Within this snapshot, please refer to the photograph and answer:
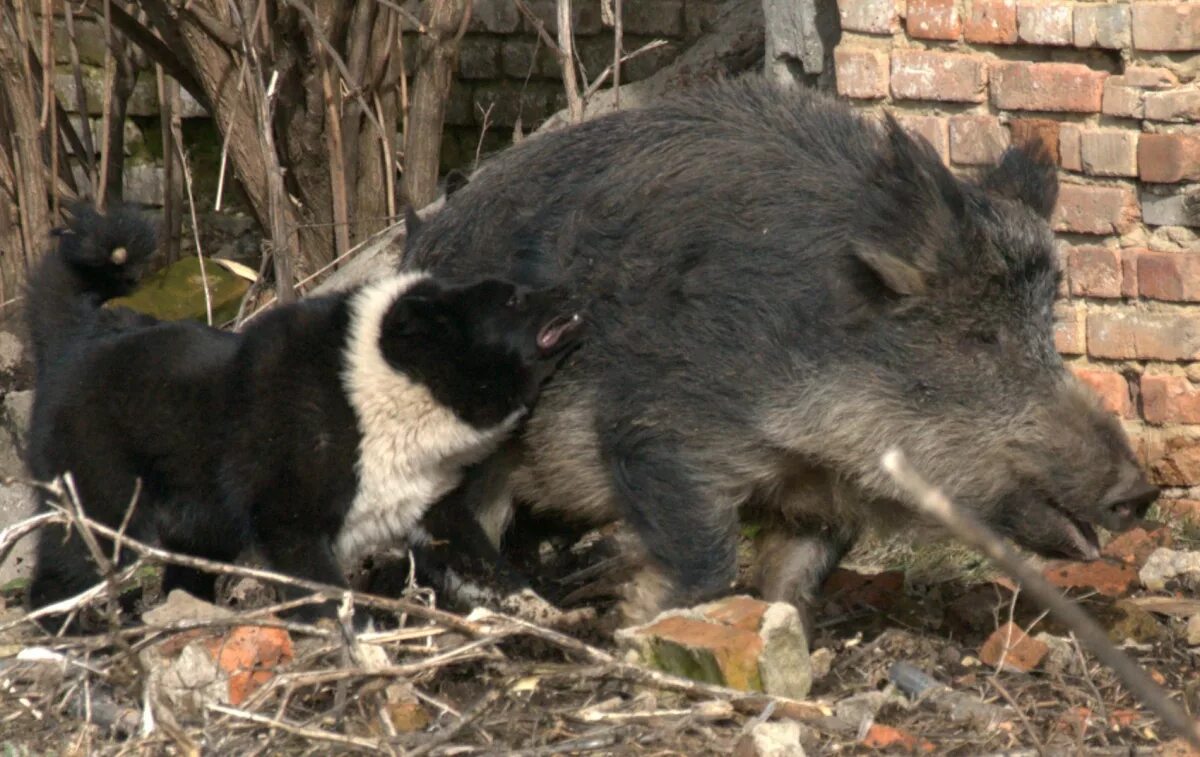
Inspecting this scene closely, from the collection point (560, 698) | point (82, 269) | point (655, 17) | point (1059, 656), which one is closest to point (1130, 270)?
point (1059, 656)

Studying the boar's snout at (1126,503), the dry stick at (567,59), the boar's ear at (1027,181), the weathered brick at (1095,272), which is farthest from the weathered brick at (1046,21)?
the boar's snout at (1126,503)

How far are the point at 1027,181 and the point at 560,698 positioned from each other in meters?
1.89

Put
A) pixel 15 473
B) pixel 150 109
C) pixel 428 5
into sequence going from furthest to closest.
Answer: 1. pixel 150 109
2. pixel 428 5
3. pixel 15 473

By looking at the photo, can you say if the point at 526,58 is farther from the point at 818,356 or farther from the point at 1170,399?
the point at 818,356

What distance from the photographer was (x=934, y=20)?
555 centimetres

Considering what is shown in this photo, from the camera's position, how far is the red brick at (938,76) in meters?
5.57

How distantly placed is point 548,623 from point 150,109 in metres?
5.40

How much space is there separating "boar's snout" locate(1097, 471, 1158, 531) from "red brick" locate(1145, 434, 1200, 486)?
5.01 feet

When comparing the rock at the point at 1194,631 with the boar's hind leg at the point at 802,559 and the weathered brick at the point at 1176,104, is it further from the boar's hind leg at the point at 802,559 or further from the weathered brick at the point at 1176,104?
the weathered brick at the point at 1176,104

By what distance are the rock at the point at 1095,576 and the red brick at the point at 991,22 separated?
175 centimetres

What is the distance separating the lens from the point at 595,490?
4539 millimetres

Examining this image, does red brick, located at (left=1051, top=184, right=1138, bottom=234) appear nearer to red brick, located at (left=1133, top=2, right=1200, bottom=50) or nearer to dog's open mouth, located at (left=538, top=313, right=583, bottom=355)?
red brick, located at (left=1133, top=2, right=1200, bottom=50)

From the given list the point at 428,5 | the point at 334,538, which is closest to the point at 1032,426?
the point at 334,538

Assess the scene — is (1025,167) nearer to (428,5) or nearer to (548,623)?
(548,623)
